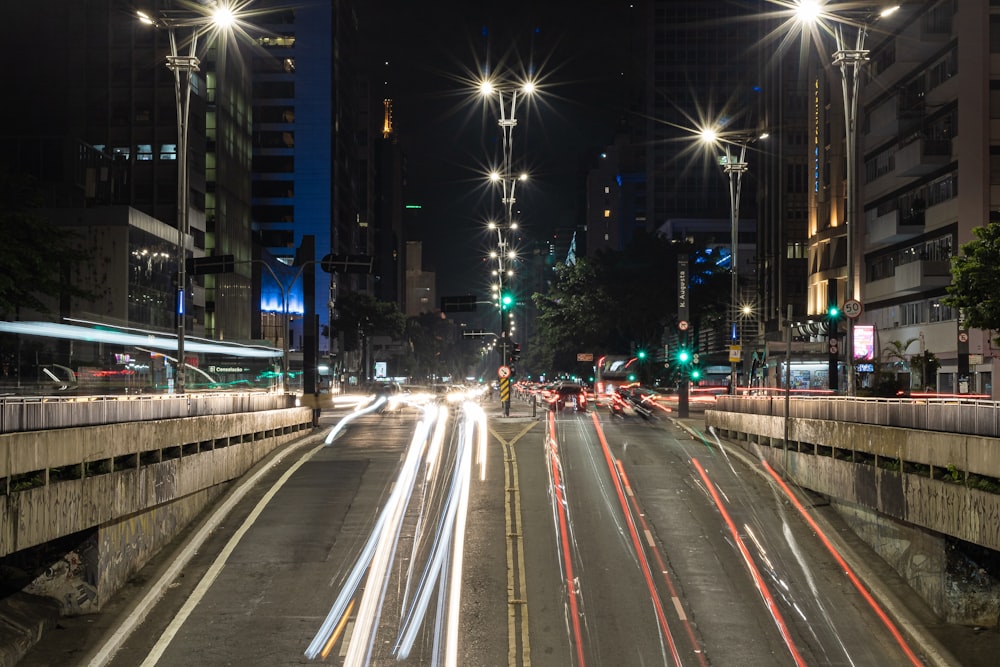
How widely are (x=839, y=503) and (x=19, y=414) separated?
67.5ft

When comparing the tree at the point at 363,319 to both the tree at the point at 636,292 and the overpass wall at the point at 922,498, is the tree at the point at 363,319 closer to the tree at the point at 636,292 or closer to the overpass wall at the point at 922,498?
the tree at the point at 636,292

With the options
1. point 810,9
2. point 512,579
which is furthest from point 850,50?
point 512,579

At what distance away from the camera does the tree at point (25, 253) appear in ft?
139

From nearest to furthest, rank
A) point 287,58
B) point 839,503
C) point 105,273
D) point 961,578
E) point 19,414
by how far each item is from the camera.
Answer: point 19,414, point 961,578, point 839,503, point 105,273, point 287,58

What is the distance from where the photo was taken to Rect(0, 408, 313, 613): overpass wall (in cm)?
1903

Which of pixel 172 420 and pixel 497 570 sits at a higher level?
pixel 172 420

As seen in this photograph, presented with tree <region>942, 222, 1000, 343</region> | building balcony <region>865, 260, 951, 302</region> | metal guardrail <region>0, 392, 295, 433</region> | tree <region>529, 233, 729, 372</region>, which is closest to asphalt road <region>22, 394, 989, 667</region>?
metal guardrail <region>0, 392, 295, 433</region>

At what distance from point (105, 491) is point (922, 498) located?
1682 cm

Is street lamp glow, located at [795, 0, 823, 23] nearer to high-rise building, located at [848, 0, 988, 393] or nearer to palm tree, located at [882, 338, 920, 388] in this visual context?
high-rise building, located at [848, 0, 988, 393]

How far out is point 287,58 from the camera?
531ft

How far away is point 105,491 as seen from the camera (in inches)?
888

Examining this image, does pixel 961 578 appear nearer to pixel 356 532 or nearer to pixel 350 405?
pixel 356 532

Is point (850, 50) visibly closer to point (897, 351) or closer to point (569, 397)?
point (897, 351)

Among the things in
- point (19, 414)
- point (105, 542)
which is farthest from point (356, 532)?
point (19, 414)
